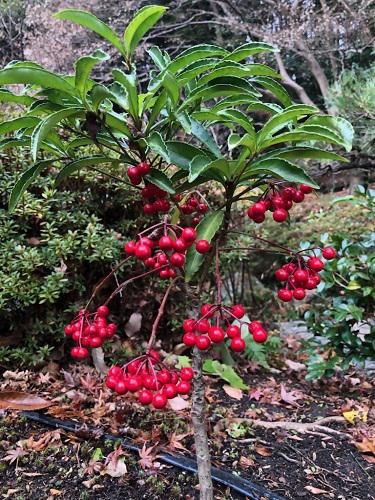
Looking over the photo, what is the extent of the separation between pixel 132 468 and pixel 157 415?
399mm

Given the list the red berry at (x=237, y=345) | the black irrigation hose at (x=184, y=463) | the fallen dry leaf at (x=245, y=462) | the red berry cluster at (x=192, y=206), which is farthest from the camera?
the fallen dry leaf at (x=245, y=462)

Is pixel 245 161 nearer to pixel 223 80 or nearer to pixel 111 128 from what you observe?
pixel 223 80

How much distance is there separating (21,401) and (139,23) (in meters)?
1.48

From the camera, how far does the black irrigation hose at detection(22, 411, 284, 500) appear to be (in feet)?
4.47

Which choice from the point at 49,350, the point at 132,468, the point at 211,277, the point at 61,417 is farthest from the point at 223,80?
the point at 211,277

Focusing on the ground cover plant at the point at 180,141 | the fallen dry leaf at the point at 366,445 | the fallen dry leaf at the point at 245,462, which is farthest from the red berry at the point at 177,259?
the fallen dry leaf at the point at 366,445

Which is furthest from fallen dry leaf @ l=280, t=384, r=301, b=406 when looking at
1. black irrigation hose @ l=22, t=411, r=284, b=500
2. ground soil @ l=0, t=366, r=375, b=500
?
black irrigation hose @ l=22, t=411, r=284, b=500

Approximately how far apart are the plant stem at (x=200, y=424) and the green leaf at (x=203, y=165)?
0.44m

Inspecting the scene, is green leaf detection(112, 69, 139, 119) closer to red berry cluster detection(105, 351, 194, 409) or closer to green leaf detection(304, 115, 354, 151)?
green leaf detection(304, 115, 354, 151)

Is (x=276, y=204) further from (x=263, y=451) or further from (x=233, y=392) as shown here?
(x=233, y=392)

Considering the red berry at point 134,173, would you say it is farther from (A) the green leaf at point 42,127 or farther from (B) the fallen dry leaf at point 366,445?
(B) the fallen dry leaf at point 366,445

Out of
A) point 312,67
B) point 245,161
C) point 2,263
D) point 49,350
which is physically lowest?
point 49,350

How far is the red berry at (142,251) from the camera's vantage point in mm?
862

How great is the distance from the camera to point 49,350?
2.15m
